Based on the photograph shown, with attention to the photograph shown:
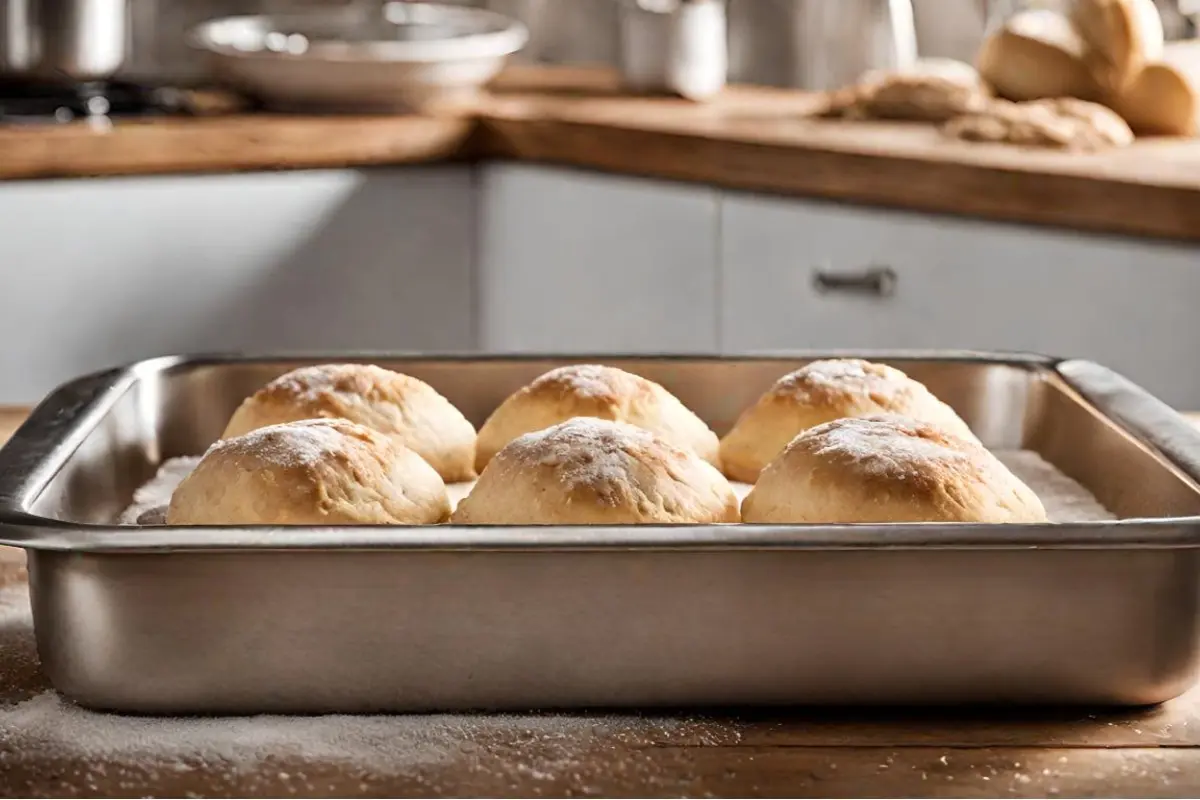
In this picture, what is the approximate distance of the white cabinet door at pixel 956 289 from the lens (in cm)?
196

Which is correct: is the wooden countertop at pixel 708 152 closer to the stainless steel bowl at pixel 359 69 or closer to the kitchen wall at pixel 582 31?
the stainless steel bowl at pixel 359 69

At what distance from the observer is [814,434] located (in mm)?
900

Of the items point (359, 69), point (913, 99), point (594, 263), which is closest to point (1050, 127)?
point (913, 99)

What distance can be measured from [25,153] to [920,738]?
72.0 inches

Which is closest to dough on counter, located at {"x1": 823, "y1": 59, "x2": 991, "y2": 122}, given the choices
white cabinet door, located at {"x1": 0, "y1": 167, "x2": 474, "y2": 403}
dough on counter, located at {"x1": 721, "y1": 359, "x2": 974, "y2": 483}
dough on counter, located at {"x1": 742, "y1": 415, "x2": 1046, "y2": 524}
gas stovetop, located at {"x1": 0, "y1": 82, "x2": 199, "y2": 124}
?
white cabinet door, located at {"x1": 0, "y1": 167, "x2": 474, "y2": 403}

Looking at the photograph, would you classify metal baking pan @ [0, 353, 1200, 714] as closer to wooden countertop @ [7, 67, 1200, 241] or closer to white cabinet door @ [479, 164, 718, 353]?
wooden countertop @ [7, 67, 1200, 241]

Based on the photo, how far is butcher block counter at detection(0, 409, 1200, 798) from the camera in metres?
0.70

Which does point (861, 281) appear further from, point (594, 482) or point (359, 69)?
point (594, 482)

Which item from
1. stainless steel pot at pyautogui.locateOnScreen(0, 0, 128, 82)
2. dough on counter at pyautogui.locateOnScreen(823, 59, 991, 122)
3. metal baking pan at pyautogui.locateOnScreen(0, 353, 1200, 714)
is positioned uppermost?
stainless steel pot at pyautogui.locateOnScreen(0, 0, 128, 82)

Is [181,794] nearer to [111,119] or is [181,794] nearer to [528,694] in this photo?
[528,694]

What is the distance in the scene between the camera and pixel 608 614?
75 centimetres

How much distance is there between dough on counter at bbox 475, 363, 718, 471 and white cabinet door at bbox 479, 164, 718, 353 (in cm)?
129

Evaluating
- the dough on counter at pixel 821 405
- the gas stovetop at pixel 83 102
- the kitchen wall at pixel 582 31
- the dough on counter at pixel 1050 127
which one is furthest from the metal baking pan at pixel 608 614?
the kitchen wall at pixel 582 31

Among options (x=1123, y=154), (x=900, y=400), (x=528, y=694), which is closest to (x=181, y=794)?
(x=528, y=694)
